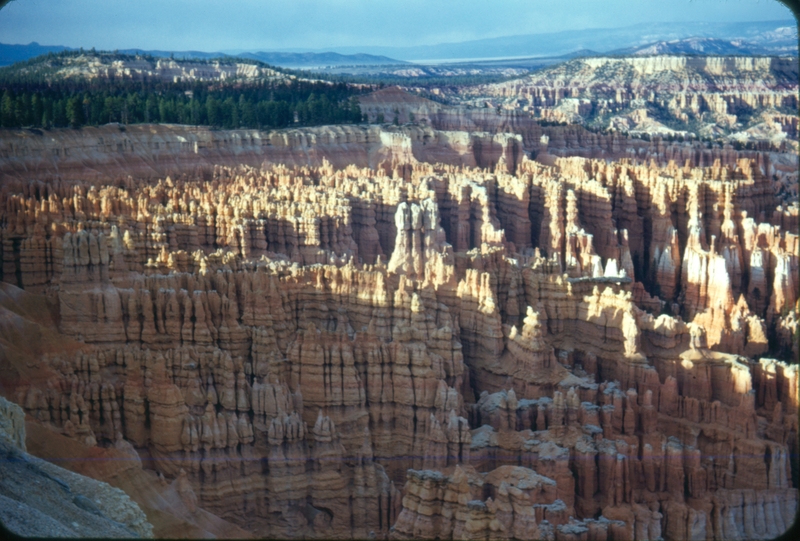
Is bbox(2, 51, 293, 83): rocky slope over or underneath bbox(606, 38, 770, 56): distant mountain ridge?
underneath

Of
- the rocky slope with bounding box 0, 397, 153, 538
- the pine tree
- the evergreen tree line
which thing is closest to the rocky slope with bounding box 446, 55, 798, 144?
the evergreen tree line

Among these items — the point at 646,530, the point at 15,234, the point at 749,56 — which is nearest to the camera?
the point at 646,530

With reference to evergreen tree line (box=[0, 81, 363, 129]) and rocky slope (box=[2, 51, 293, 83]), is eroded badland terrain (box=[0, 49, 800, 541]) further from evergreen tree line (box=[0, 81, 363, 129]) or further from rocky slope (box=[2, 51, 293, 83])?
rocky slope (box=[2, 51, 293, 83])

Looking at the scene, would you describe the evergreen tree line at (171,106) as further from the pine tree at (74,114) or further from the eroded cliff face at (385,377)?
the eroded cliff face at (385,377)

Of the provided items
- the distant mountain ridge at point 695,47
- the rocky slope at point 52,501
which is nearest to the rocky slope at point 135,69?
the rocky slope at point 52,501

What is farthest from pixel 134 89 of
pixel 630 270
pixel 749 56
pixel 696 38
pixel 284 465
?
pixel 696 38

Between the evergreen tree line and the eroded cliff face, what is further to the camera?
the evergreen tree line

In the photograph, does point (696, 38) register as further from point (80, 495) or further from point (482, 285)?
point (80, 495)

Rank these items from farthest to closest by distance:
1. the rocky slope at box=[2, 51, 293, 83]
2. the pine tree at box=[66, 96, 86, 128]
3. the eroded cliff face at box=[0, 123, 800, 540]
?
1. the rocky slope at box=[2, 51, 293, 83]
2. the pine tree at box=[66, 96, 86, 128]
3. the eroded cliff face at box=[0, 123, 800, 540]
